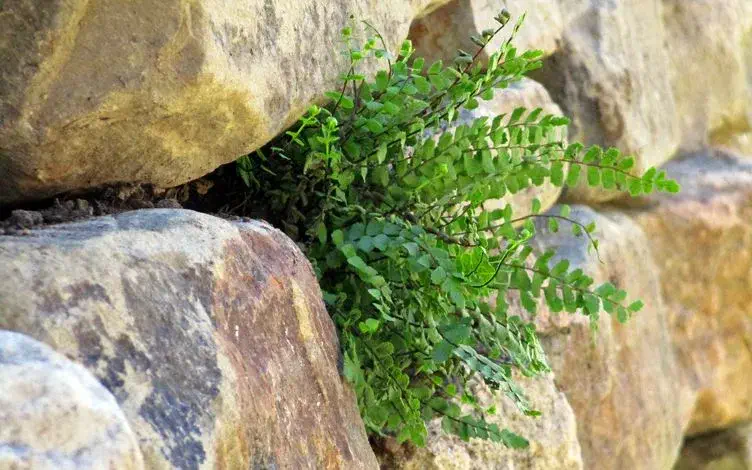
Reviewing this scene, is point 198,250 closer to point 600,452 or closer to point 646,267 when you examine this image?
point 600,452

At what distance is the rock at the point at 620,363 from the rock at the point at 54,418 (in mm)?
1369

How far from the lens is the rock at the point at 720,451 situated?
10.2 feet

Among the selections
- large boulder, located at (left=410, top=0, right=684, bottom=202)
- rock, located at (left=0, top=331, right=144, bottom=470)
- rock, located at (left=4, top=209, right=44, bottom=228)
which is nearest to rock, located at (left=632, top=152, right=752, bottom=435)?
large boulder, located at (left=410, top=0, right=684, bottom=202)

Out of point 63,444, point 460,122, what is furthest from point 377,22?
point 63,444

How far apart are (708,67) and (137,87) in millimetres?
2484

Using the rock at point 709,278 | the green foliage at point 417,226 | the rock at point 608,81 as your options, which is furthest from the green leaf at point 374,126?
the rock at point 709,278

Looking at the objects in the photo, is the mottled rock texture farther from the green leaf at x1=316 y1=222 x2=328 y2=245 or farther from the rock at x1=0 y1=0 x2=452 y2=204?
the rock at x1=0 y1=0 x2=452 y2=204

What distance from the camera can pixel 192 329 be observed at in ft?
3.18

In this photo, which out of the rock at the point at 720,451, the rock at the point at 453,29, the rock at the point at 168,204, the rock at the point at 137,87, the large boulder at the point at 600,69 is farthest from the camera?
the rock at the point at 720,451

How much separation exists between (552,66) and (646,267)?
59 centimetres

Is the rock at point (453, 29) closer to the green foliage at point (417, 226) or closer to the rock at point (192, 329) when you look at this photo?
the green foliage at point (417, 226)

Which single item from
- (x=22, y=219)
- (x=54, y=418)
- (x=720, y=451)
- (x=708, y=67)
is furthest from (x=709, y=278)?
(x=54, y=418)

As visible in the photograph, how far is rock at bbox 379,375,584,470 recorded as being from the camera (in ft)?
5.01

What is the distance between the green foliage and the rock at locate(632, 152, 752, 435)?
4.67 feet
